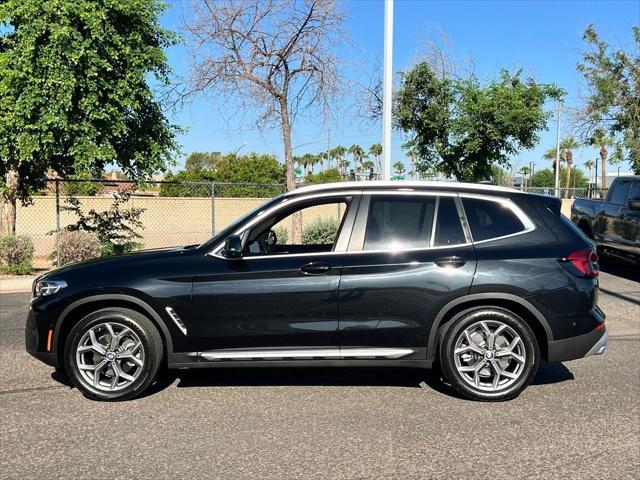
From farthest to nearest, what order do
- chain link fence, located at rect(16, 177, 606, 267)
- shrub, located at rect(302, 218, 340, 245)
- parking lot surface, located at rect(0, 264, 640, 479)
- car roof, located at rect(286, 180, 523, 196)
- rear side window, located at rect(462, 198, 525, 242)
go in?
1. chain link fence, located at rect(16, 177, 606, 267)
2. shrub, located at rect(302, 218, 340, 245)
3. car roof, located at rect(286, 180, 523, 196)
4. rear side window, located at rect(462, 198, 525, 242)
5. parking lot surface, located at rect(0, 264, 640, 479)

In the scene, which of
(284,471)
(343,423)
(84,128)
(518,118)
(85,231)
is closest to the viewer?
(284,471)

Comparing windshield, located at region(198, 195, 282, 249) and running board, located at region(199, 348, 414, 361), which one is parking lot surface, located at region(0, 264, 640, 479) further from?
windshield, located at region(198, 195, 282, 249)

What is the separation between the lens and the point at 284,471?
3.51 meters

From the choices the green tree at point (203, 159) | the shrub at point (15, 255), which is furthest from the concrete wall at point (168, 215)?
the green tree at point (203, 159)

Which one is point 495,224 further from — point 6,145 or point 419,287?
point 6,145

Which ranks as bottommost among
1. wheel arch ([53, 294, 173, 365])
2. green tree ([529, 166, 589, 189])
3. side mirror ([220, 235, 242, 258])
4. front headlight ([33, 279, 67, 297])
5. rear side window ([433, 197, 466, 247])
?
wheel arch ([53, 294, 173, 365])

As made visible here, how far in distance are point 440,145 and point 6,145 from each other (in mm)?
10036

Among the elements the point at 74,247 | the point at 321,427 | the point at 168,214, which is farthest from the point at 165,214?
the point at 321,427

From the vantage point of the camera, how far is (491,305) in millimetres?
4711

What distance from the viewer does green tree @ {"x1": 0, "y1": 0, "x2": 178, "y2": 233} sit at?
386 inches

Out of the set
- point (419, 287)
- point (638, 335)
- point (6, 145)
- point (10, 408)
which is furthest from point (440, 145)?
point (10, 408)

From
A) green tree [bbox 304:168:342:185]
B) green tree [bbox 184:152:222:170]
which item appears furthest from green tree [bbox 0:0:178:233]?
green tree [bbox 184:152:222:170]

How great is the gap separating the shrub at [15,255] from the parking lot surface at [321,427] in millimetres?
6723

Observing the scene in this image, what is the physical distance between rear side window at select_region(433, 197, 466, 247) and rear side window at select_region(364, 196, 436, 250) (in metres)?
0.07
